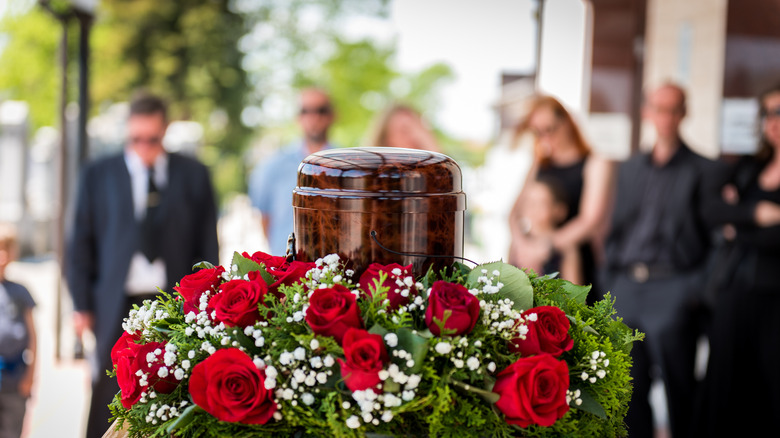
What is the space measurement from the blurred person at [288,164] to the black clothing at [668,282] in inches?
85.5

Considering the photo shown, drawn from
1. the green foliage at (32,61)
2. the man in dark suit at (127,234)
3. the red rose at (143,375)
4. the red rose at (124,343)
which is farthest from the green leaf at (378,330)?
the green foliage at (32,61)

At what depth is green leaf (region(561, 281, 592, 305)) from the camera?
4.63ft

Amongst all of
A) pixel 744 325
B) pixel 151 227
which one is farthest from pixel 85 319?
pixel 744 325

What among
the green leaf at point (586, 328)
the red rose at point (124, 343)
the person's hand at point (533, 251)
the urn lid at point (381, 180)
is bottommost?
the person's hand at point (533, 251)

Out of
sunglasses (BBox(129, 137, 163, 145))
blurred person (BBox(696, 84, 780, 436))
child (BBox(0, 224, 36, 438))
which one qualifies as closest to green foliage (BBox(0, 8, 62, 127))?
sunglasses (BBox(129, 137, 163, 145))

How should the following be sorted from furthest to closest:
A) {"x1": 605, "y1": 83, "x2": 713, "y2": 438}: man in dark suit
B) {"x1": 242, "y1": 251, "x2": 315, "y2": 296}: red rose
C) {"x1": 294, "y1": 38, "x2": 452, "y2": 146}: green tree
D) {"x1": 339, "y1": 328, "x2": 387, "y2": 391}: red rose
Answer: {"x1": 294, "y1": 38, "x2": 452, "y2": 146}: green tree, {"x1": 605, "y1": 83, "x2": 713, "y2": 438}: man in dark suit, {"x1": 242, "y1": 251, "x2": 315, "y2": 296}: red rose, {"x1": 339, "y1": 328, "x2": 387, "y2": 391}: red rose

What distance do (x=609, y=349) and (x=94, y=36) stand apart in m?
17.5

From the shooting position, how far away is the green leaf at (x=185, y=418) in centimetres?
111

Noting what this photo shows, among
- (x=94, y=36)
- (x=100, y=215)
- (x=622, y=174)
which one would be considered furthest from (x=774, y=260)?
(x=94, y=36)

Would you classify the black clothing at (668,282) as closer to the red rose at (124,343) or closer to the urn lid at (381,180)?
the urn lid at (381,180)

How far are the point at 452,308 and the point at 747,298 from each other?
374cm

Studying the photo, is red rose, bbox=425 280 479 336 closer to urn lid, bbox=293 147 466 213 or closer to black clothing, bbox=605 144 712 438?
urn lid, bbox=293 147 466 213

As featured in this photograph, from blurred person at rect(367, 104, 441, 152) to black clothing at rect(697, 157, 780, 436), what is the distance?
1.85 metres

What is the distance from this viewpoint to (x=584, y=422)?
1205 mm
